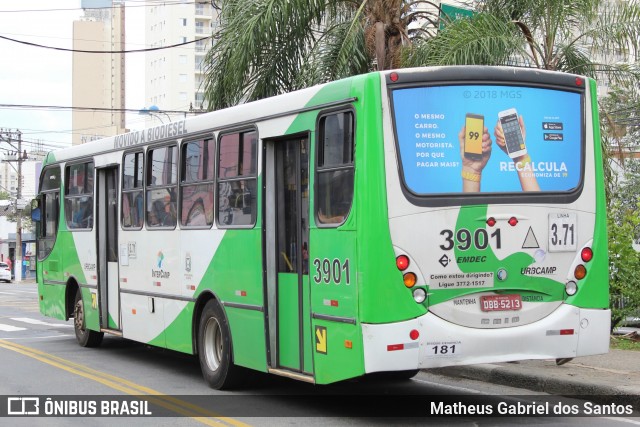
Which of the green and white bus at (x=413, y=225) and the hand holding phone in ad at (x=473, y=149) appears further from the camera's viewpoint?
the hand holding phone in ad at (x=473, y=149)

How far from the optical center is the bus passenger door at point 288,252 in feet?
30.2

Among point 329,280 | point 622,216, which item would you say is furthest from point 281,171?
point 622,216

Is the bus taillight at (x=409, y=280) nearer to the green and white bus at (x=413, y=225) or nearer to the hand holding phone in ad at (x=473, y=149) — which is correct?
the green and white bus at (x=413, y=225)

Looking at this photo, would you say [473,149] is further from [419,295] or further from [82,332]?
[82,332]

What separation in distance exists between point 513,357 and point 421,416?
1.30m

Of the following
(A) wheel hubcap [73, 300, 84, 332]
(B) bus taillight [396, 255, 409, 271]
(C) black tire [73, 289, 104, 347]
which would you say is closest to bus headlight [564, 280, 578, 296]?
(B) bus taillight [396, 255, 409, 271]

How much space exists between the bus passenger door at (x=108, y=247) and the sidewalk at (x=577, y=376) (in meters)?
5.11

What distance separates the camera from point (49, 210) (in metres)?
16.8

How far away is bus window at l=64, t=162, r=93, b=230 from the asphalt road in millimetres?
2343

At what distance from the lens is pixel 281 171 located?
32.0 feet

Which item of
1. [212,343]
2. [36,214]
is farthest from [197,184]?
[36,214]

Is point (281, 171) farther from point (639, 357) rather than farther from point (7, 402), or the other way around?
point (639, 357)

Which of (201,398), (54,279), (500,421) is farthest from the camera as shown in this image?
(54,279)

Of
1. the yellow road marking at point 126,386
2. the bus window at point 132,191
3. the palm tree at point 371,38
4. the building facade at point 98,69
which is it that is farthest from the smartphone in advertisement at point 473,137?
the building facade at point 98,69
